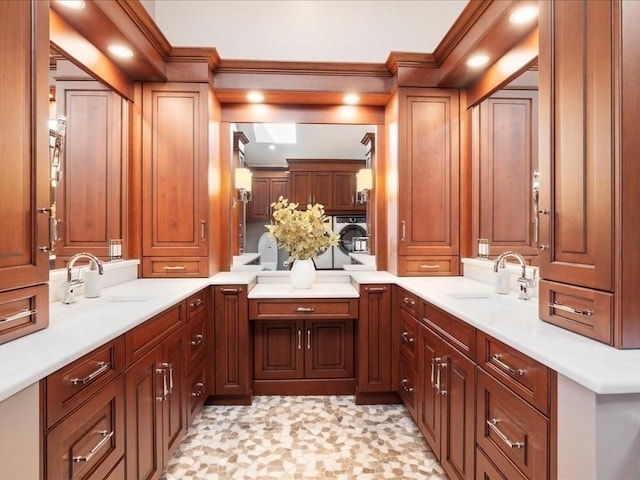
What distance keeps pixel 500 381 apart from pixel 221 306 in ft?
6.32

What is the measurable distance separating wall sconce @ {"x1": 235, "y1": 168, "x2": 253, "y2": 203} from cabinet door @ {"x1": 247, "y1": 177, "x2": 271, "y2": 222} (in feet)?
0.17

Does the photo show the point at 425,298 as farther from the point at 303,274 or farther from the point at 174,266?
the point at 174,266

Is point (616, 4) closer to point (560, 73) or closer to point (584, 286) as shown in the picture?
point (560, 73)

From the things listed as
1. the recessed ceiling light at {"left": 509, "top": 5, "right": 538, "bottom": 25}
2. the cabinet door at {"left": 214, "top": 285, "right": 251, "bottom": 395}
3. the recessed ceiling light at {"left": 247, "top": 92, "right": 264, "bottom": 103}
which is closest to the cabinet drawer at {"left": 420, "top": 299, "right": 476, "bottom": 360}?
the cabinet door at {"left": 214, "top": 285, "right": 251, "bottom": 395}

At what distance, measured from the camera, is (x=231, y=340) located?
2697mm

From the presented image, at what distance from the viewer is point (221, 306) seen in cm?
Result: 270

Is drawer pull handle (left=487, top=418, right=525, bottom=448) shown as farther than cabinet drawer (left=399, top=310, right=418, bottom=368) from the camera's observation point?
No

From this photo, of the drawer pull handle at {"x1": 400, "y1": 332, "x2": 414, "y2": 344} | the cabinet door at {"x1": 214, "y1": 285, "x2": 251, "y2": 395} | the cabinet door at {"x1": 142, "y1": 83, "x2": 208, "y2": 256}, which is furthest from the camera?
the cabinet door at {"x1": 142, "y1": 83, "x2": 208, "y2": 256}

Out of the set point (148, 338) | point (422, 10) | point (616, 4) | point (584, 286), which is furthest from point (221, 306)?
point (422, 10)

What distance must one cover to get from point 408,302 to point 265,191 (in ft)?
5.11

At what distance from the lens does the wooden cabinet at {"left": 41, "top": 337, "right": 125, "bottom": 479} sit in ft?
3.43

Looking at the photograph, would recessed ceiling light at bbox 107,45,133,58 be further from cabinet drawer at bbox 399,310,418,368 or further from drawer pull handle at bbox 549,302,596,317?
drawer pull handle at bbox 549,302,596,317

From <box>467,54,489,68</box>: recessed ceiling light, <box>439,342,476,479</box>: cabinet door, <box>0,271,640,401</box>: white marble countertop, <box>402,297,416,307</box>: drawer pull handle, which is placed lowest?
<box>439,342,476,479</box>: cabinet door

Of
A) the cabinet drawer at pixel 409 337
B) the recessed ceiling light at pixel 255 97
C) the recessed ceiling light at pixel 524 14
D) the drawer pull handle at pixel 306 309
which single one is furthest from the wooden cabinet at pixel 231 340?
the recessed ceiling light at pixel 524 14
